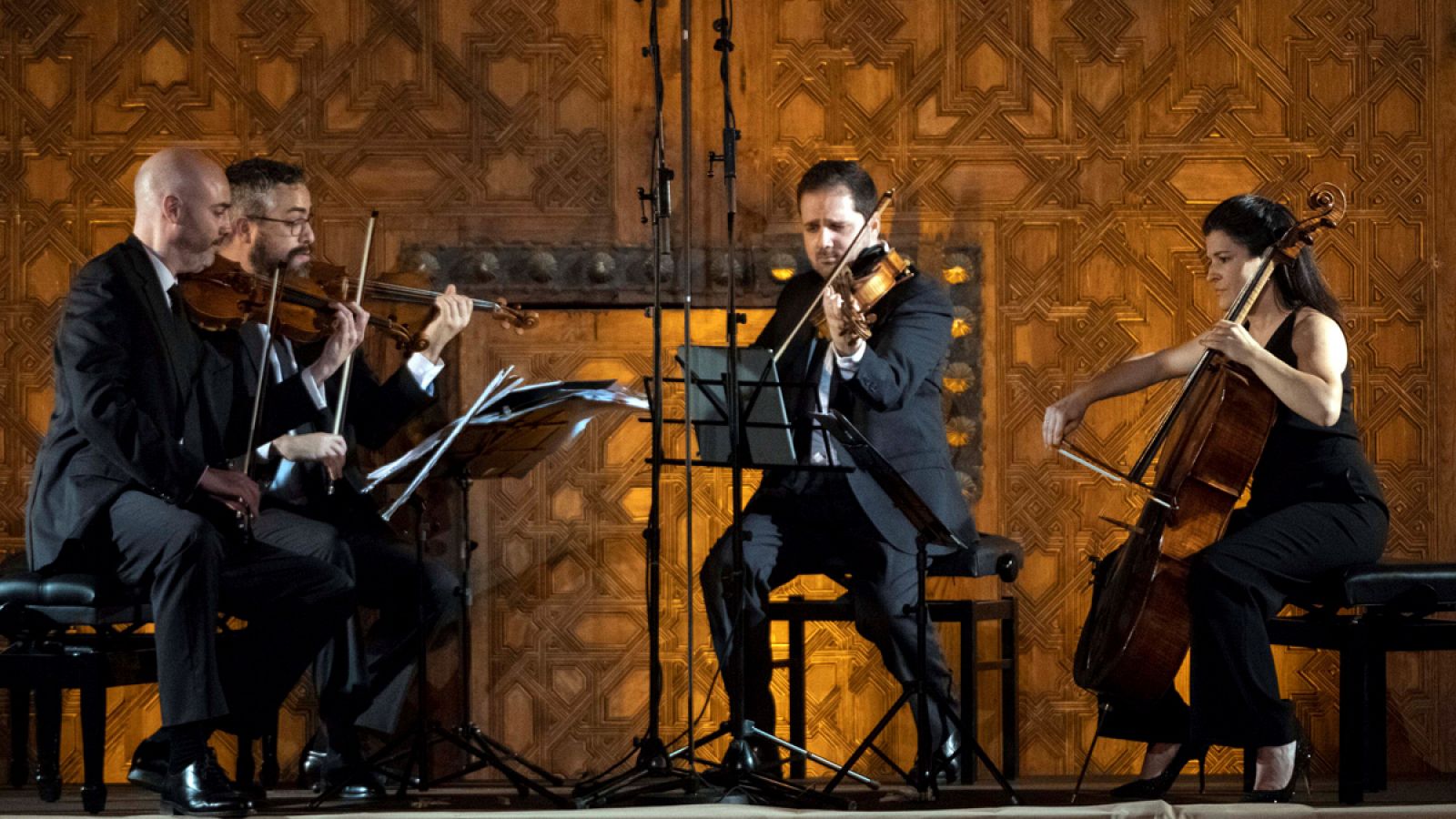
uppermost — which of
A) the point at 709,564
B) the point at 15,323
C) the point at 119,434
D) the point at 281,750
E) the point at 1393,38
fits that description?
the point at 1393,38

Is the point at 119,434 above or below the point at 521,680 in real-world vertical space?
above

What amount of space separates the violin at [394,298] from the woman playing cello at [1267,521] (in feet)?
5.07

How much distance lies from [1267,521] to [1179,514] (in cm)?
28

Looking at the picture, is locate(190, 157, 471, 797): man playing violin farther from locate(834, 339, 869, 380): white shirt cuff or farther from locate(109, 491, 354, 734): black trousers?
locate(834, 339, 869, 380): white shirt cuff

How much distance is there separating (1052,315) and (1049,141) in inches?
21.5

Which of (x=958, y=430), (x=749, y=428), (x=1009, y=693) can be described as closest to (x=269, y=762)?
(x=749, y=428)

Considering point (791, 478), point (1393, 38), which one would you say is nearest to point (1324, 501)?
point (791, 478)

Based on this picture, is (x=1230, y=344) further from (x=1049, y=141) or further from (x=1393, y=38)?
(x=1393, y=38)

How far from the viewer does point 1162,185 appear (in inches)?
200

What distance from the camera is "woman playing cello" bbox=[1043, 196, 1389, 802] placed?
12.3ft

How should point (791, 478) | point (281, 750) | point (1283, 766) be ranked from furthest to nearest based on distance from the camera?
point (281, 750)
point (791, 478)
point (1283, 766)

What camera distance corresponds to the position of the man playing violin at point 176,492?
366 centimetres

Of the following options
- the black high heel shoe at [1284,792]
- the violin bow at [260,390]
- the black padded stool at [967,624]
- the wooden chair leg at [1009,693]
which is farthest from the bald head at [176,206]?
the black high heel shoe at [1284,792]

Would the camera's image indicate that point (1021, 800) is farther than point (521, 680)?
No
